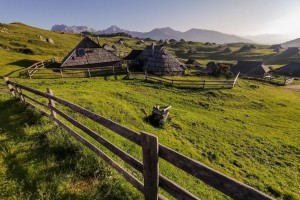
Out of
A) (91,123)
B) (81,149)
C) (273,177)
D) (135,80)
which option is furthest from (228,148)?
(135,80)

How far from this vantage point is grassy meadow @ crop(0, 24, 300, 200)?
216 inches

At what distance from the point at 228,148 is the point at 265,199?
13.2m

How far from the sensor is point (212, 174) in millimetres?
3203

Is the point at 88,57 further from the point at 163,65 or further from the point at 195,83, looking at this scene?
the point at 195,83

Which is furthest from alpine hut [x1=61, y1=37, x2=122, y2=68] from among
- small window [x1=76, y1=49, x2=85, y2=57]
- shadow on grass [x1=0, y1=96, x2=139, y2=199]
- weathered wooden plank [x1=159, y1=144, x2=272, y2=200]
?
weathered wooden plank [x1=159, y1=144, x2=272, y2=200]

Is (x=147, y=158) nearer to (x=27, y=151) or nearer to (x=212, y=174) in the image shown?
(x=212, y=174)

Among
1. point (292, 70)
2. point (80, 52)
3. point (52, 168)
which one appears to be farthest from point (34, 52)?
point (292, 70)

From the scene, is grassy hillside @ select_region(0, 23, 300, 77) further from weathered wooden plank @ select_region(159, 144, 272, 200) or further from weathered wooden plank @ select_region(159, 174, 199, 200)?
weathered wooden plank @ select_region(159, 144, 272, 200)

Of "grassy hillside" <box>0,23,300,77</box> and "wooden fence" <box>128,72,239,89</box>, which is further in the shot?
"grassy hillside" <box>0,23,300,77</box>

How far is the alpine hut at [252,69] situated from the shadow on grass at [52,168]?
59.7 metres

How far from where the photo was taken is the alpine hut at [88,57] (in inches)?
1490

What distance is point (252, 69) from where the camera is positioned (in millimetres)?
64562

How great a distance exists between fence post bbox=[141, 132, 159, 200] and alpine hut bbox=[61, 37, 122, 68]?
3621 centimetres

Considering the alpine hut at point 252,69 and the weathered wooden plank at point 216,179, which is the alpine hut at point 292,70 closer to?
the alpine hut at point 252,69
